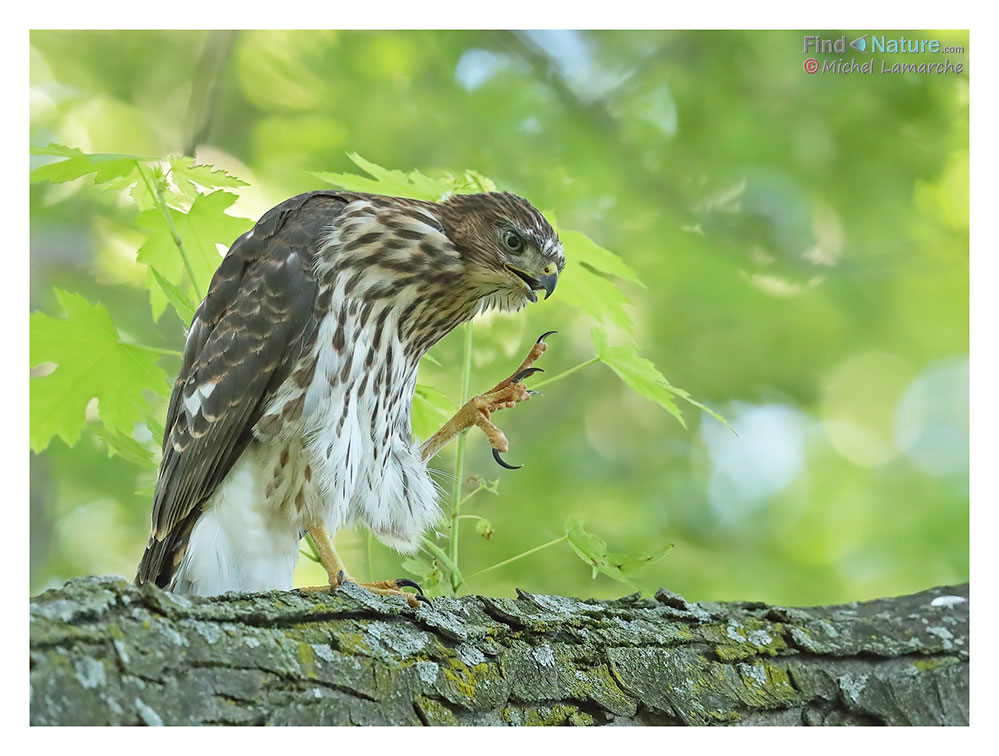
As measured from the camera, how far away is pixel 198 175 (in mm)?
2518

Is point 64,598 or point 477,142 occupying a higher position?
point 477,142

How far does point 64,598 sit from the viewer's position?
1818 millimetres

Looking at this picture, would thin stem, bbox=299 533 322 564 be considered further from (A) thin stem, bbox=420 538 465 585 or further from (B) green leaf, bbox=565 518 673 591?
(B) green leaf, bbox=565 518 673 591

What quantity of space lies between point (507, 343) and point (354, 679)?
6.75 feet

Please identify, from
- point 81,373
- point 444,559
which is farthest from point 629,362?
point 81,373

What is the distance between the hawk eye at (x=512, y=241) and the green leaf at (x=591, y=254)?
0.16 meters

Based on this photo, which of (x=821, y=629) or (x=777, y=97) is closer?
(x=821, y=629)

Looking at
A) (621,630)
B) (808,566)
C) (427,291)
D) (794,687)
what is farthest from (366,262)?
(808,566)

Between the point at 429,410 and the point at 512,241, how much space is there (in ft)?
2.06

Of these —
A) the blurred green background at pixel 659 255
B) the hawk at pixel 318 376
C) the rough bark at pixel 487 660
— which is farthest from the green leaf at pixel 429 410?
the rough bark at pixel 487 660

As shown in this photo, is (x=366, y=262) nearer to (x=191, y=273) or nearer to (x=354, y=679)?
(x=191, y=273)

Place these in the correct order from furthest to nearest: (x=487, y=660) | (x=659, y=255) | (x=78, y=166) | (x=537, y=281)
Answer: (x=659, y=255) → (x=537, y=281) → (x=78, y=166) → (x=487, y=660)

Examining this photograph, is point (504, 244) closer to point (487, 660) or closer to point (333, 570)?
point (333, 570)

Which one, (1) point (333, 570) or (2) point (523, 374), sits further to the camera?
(2) point (523, 374)
